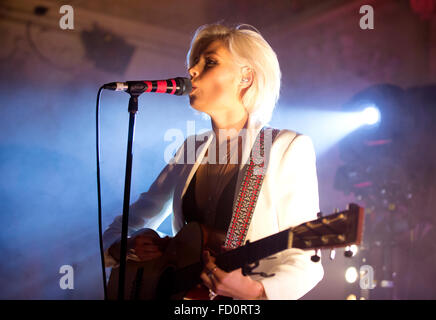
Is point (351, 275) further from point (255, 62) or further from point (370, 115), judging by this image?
point (255, 62)

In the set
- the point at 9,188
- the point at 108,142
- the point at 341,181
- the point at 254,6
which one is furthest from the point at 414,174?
the point at 9,188

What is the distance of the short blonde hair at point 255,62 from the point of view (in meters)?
2.09

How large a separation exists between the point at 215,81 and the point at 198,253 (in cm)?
85

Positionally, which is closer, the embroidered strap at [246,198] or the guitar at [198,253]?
the guitar at [198,253]

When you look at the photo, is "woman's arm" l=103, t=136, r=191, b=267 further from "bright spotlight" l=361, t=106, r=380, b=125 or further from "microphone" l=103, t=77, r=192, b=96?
"bright spotlight" l=361, t=106, r=380, b=125

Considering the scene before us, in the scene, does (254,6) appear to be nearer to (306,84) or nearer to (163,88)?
(306,84)

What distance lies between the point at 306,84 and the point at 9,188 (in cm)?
253

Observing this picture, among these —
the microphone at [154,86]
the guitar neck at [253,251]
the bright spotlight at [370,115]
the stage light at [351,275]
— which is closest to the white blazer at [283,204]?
the guitar neck at [253,251]

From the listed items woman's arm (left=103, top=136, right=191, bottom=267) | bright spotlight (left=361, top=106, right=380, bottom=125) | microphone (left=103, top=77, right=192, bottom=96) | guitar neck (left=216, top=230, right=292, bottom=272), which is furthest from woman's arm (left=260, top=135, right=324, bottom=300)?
bright spotlight (left=361, top=106, right=380, bottom=125)

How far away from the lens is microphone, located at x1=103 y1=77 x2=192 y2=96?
1647mm

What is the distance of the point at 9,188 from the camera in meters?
3.18

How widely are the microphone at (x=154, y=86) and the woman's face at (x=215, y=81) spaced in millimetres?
286

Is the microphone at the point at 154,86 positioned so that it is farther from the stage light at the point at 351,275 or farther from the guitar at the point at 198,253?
the stage light at the point at 351,275

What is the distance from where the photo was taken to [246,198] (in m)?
1.85
